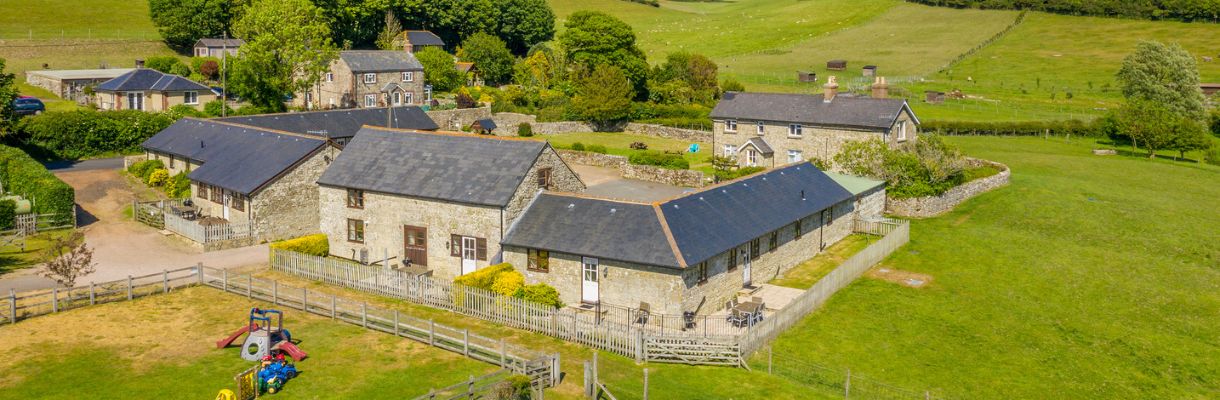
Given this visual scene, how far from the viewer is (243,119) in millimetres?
65500

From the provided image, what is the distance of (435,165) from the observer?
47.3 m

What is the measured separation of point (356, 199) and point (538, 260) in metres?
11.8

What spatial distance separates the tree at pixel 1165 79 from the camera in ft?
344

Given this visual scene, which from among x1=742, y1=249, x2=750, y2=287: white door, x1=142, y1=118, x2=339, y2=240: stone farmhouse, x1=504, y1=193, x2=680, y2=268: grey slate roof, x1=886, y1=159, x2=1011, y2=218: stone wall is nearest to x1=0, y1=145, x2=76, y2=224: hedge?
x1=142, y1=118, x2=339, y2=240: stone farmhouse

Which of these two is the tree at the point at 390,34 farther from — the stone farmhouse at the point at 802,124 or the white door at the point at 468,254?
the white door at the point at 468,254

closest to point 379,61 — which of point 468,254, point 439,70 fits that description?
point 439,70

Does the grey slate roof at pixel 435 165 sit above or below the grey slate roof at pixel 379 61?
below

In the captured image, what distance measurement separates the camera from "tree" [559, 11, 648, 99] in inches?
A: 4395

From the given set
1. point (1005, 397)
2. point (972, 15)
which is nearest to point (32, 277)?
point (1005, 397)

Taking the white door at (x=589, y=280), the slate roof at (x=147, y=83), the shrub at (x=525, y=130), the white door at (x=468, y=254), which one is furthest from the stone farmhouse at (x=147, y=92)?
the white door at (x=589, y=280)

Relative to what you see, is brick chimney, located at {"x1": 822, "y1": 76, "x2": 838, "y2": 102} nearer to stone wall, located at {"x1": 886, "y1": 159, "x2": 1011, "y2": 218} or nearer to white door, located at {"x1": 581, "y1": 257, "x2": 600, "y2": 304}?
stone wall, located at {"x1": 886, "y1": 159, "x2": 1011, "y2": 218}

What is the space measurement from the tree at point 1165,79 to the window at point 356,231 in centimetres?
8796

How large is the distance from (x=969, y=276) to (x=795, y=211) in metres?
9.03

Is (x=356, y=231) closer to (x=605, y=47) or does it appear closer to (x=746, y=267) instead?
(x=746, y=267)
